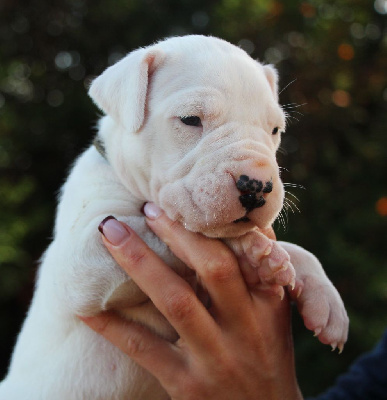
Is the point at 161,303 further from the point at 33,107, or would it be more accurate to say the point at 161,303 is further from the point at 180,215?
the point at 33,107

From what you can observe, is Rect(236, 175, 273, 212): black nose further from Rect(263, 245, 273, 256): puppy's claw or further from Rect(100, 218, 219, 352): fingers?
Rect(100, 218, 219, 352): fingers

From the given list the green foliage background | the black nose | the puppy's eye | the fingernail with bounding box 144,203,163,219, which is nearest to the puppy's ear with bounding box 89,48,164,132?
the puppy's eye

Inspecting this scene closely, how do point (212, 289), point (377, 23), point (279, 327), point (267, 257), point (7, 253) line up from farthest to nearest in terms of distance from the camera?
1. point (377, 23)
2. point (7, 253)
3. point (279, 327)
4. point (212, 289)
5. point (267, 257)

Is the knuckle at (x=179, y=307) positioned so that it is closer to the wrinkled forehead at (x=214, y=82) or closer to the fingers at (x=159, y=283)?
the fingers at (x=159, y=283)

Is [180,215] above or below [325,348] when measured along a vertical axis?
above

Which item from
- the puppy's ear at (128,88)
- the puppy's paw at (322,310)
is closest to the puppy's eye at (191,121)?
the puppy's ear at (128,88)

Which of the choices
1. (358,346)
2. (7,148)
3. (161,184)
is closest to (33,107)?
(7,148)

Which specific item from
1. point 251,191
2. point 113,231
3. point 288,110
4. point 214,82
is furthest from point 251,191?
point 288,110
